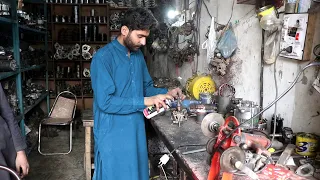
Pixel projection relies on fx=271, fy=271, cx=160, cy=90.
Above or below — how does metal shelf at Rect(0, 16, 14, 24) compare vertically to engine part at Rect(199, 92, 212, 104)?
above

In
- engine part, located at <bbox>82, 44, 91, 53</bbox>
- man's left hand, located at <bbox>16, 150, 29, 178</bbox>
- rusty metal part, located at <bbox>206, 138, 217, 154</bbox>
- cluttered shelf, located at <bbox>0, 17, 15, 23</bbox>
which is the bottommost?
man's left hand, located at <bbox>16, 150, 29, 178</bbox>

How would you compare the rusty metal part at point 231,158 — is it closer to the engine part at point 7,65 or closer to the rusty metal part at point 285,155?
the rusty metal part at point 285,155

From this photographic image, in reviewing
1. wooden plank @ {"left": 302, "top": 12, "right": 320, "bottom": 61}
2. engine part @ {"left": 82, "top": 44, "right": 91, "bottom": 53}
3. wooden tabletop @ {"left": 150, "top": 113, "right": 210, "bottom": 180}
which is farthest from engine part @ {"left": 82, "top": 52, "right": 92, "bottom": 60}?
wooden plank @ {"left": 302, "top": 12, "right": 320, "bottom": 61}

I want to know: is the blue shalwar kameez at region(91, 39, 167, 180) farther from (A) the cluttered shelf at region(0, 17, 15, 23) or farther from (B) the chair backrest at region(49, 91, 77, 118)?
(B) the chair backrest at region(49, 91, 77, 118)

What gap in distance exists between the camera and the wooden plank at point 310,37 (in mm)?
1332

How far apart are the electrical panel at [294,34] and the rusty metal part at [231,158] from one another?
82cm

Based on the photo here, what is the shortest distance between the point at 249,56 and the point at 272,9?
0.42 meters

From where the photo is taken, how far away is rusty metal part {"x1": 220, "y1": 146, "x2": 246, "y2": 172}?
84 centimetres

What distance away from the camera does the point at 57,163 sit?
3203 mm

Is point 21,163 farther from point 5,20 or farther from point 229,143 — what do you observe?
point 5,20

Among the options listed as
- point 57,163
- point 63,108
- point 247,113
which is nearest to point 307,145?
point 247,113

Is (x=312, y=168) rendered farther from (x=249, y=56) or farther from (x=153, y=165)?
(x=153, y=165)

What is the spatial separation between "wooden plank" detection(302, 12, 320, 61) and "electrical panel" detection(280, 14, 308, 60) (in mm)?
18

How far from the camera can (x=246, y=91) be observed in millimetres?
1942
